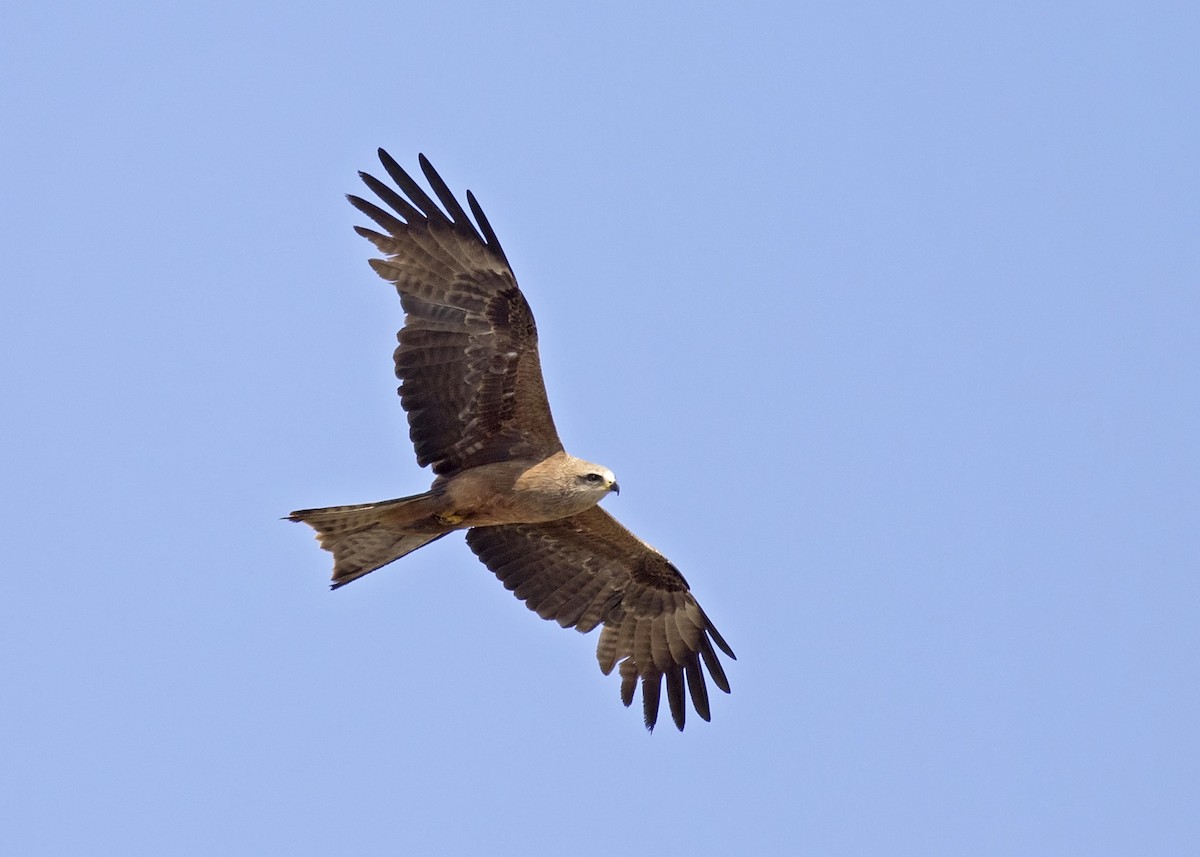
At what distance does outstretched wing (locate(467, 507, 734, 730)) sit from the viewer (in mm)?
13906

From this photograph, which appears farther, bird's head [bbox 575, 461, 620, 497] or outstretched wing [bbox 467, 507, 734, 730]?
outstretched wing [bbox 467, 507, 734, 730]

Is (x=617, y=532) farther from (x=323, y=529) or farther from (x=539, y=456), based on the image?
(x=323, y=529)

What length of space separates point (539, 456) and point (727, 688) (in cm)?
276

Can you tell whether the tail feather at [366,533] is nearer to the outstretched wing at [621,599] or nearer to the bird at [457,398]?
the bird at [457,398]

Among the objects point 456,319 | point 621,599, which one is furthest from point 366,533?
point 621,599

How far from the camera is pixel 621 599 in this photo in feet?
46.8

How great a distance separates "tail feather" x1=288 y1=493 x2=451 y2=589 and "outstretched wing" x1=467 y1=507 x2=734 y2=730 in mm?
1014

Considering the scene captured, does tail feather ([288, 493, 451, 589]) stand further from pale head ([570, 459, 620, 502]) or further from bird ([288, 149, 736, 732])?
pale head ([570, 459, 620, 502])

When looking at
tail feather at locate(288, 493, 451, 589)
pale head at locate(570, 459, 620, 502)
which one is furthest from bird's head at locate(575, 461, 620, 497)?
tail feather at locate(288, 493, 451, 589)

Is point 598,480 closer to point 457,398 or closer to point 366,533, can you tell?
point 457,398

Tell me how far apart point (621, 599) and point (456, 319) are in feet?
9.56

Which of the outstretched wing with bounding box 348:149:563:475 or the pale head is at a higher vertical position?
the outstretched wing with bounding box 348:149:563:475

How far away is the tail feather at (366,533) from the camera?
41.6 feet

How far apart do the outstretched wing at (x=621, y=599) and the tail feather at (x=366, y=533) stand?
101cm
